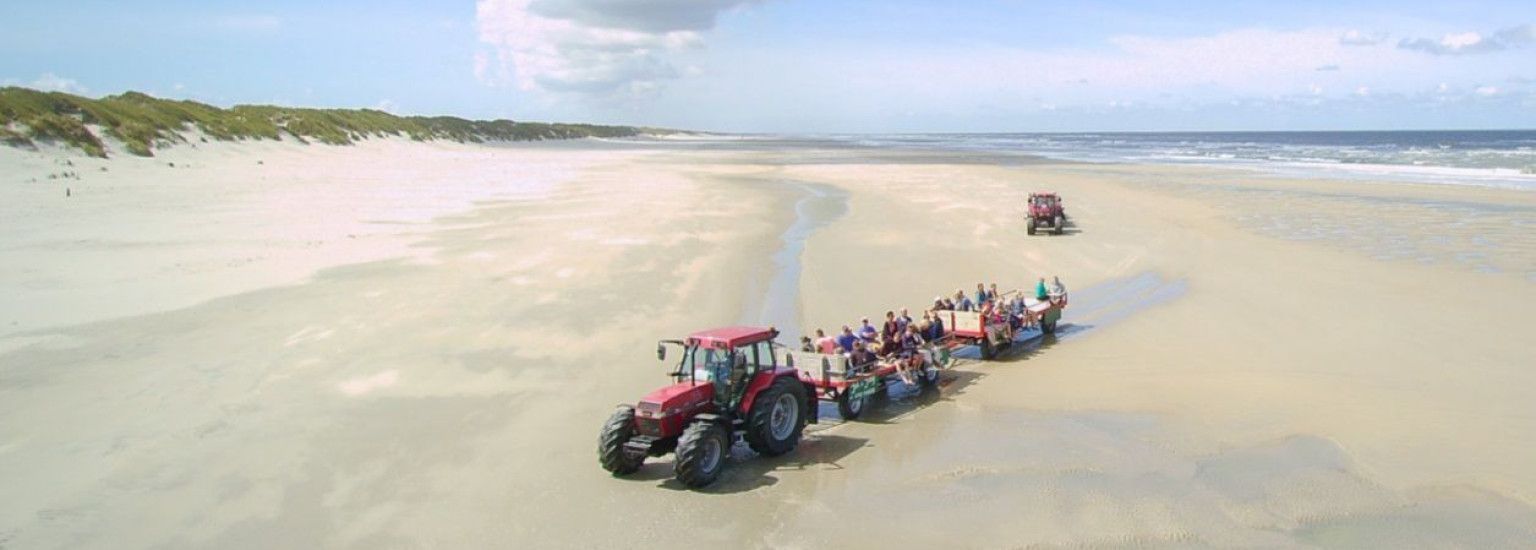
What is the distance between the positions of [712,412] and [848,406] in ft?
7.84

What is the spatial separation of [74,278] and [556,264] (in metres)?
9.50

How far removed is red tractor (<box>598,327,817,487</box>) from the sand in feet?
1.13

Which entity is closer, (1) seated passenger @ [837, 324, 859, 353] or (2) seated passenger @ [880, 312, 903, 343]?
(1) seated passenger @ [837, 324, 859, 353]

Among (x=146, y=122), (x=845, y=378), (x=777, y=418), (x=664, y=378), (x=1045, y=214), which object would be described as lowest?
(x=664, y=378)

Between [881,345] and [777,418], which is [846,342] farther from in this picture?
[777,418]

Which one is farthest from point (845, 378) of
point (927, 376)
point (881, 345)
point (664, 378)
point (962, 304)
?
point (962, 304)

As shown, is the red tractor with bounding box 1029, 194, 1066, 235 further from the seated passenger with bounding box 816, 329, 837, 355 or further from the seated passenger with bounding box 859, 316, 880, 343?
the seated passenger with bounding box 816, 329, 837, 355

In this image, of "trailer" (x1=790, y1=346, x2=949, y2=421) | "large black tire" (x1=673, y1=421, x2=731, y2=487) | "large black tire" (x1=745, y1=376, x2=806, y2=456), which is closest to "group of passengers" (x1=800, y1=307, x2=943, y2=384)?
"trailer" (x1=790, y1=346, x2=949, y2=421)

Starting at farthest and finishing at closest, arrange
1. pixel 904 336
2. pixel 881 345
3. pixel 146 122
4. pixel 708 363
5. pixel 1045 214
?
pixel 146 122
pixel 1045 214
pixel 904 336
pixel 881 345
pixel 708 363

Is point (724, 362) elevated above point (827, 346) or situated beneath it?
elevated above

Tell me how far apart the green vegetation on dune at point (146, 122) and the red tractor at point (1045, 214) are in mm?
33754

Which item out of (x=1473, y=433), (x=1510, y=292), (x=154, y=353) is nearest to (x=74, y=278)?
(x=154, y=353)

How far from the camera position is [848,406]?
1248 centimetres

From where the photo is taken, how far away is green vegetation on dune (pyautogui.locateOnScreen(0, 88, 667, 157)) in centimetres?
3547
